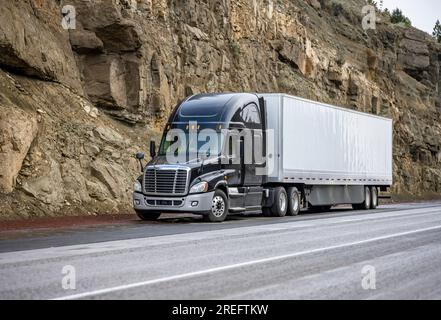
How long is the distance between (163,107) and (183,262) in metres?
24.5

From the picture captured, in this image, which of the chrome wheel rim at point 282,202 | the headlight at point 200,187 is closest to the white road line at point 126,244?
the headlight at point 200,187

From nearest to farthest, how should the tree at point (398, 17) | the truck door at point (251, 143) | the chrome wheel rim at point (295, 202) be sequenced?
the truck door at point (251, 143) → the chrome wheel rim at point (295, 202) → the tree at point (398, 17)

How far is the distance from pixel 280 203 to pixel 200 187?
5.13m

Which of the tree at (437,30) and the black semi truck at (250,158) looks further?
the tree at (437,30)

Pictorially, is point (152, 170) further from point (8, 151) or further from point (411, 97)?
point (411, 97)

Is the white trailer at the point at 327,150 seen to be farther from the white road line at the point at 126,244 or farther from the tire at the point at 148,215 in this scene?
the white road line at the point at 126,244

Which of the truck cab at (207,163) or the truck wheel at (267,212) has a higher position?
the truck cab at (207,163)

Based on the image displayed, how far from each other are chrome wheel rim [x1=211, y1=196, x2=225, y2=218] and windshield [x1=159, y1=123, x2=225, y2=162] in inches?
54.0

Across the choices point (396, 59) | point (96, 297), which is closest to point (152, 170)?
point (96, 297)

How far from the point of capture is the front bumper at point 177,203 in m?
22.1
